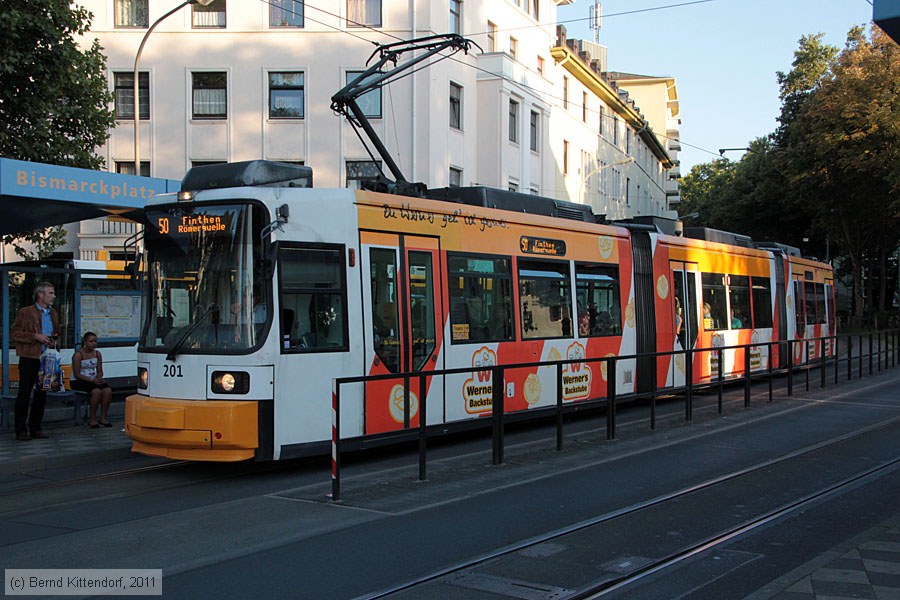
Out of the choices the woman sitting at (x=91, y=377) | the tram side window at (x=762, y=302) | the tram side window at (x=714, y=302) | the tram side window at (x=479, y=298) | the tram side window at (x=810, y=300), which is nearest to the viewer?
the tram side window at (x=479, y=298)

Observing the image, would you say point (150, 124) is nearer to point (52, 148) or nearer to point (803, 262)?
point (52, 148)

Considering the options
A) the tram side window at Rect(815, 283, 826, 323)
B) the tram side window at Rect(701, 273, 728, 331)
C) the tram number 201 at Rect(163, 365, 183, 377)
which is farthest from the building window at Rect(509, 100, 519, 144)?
the tram number 201 at Rect(163, 365, 183, 377)

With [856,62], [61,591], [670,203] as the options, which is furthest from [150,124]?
[670,203]

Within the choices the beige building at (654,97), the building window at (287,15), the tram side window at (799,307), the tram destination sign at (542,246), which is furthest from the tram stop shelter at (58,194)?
the beige building at (654,97)

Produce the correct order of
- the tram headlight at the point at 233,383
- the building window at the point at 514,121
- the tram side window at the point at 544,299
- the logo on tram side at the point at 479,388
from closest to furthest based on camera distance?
1. the tram headlight at the point at 233,383
2. the logo on tram side at the point at 479,388
3. the tram side window at the point at 544,299
4. the building window at the point at 514,121

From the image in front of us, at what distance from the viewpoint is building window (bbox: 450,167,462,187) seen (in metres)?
31.3

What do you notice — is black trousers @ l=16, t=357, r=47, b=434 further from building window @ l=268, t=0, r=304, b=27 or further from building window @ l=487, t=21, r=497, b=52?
building window @ l=487, t=21, r=497, b=52

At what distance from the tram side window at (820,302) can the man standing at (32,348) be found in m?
20.3

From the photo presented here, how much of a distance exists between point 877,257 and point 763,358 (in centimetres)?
4679

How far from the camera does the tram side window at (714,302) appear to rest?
17562 millimetres

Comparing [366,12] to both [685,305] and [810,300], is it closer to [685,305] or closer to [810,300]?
[810,300]

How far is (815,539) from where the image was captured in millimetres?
6703

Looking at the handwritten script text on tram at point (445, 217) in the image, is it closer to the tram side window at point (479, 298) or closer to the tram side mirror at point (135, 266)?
the tram side window at point (479, 298)

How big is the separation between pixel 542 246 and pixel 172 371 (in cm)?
597
